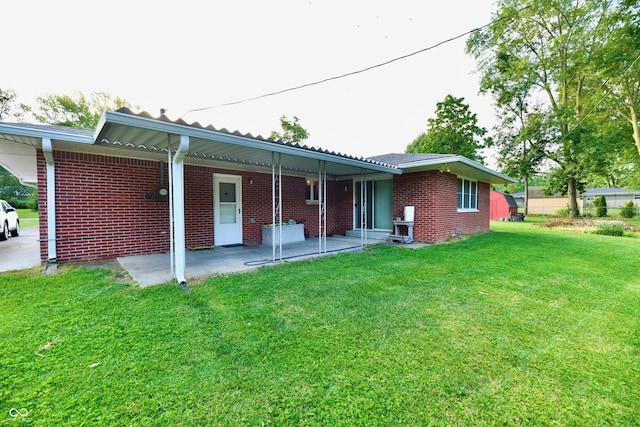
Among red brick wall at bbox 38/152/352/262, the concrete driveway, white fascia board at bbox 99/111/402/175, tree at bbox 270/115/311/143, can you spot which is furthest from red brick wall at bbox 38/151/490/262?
tree at bbox 270/115/311/143

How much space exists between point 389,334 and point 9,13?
12.9m

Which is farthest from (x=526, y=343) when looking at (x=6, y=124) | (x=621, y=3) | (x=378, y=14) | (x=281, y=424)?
(x=621, y=3)

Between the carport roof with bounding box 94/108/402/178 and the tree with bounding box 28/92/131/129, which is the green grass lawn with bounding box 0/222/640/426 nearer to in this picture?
the carport roof with bounding box 94/108/402/178

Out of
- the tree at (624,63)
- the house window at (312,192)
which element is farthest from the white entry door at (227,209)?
the tree at (624,63)

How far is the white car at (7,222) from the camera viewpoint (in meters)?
8.64

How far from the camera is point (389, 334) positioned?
259 centimetres

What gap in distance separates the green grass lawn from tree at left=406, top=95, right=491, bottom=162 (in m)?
22.2

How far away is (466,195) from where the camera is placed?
10.8m

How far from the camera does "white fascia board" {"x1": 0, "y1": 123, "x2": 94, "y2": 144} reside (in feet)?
12.9

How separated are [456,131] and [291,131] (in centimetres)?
1516

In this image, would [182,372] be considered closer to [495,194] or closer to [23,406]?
[23,406]

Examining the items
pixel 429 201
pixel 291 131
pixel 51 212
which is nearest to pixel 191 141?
pixel 51 212

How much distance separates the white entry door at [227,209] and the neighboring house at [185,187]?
30 millimetres

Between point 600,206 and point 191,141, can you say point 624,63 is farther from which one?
point 191,141
